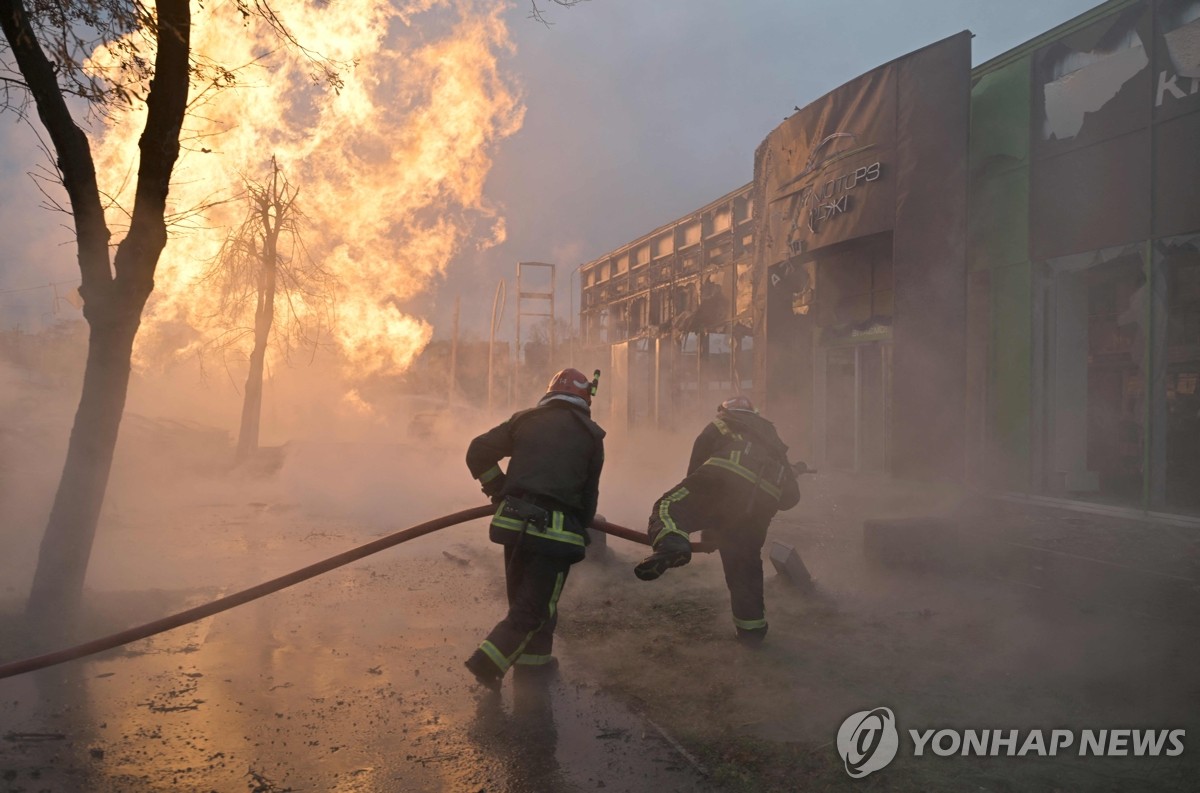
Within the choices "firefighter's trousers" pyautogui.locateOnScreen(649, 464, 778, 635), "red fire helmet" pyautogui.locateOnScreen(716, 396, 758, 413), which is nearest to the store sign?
"red fire helmet" pyautogui.locateOnScreen(716, 396, 758, 413)

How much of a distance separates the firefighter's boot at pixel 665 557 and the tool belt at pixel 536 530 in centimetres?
43

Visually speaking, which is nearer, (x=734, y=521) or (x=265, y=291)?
(x=734, y=521)

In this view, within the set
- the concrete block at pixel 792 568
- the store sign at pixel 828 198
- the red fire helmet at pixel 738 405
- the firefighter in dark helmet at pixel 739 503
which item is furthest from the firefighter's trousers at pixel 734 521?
the store sign at pixel 828 198

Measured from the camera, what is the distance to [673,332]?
23.1 m

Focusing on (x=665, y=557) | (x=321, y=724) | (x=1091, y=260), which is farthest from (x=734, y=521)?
(x=1091, y=260)

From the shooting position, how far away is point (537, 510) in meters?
4.47

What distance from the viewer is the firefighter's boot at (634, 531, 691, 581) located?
466 centimetres

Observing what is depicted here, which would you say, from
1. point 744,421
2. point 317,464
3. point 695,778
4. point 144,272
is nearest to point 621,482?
point 317,464

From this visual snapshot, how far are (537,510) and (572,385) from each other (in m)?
0.94

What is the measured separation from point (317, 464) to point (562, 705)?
51.0ft

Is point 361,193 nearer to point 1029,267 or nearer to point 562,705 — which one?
point 1029,267

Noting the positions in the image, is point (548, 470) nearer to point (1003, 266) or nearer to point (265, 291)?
point (1003, 266)

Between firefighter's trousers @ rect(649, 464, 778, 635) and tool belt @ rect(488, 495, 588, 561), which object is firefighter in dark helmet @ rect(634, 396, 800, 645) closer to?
firefighter's trousers @ rect(649, 464, 778, 635)

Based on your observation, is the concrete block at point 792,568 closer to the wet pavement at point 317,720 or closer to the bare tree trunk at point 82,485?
the wet pavement at point 317,720
